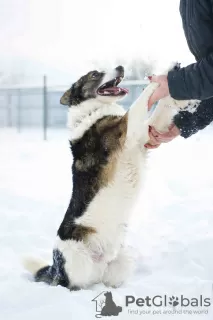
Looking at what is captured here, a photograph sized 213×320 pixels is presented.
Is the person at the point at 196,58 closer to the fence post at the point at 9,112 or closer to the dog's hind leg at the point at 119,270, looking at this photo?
the dog's hind leg at the point at 119,270

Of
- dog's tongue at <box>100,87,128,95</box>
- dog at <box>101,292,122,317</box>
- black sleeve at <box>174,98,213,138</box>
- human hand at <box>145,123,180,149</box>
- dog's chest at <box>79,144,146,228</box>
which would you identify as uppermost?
dog's tongue at <box>100,87,128,95</box>

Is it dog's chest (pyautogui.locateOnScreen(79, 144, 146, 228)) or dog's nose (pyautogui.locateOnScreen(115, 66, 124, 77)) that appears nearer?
dog's chest (pyautogui.locateOnScreen(79, 144, 146, 228))

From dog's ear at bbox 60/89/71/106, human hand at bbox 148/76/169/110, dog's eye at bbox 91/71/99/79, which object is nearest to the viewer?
human hand at bbox 148/76/169/110

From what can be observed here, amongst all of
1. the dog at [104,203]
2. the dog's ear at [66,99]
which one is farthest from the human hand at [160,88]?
Result: the dog's ear at [66,99]

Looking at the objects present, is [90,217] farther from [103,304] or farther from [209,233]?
[209,233]

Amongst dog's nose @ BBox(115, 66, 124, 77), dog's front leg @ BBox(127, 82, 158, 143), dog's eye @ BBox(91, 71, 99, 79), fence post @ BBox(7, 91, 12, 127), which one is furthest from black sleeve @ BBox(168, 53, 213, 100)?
fence post @ BBox(7, 91, 12, 127)

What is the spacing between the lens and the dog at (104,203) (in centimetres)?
352

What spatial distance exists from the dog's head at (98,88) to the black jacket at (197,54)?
1097 millimetres

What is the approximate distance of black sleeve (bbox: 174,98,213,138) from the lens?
3502 mm

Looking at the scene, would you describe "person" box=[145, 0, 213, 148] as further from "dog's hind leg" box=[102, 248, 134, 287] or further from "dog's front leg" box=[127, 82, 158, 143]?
"dog's hind leg" box=[102, 248, 134, 287]

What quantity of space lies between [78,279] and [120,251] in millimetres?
492

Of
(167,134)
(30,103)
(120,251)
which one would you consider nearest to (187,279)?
(120,251)

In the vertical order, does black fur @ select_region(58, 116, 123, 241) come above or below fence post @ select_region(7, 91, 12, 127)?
above

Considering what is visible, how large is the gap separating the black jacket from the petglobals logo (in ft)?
→ 4.61
